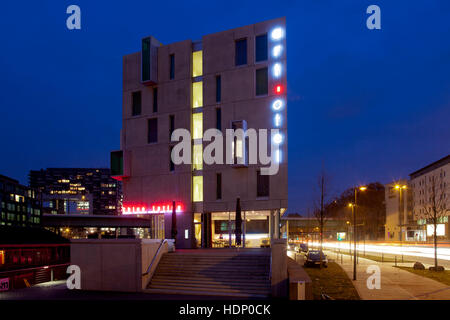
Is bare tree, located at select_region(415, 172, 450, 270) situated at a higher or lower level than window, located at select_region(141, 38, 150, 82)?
lower

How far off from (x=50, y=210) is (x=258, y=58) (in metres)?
173

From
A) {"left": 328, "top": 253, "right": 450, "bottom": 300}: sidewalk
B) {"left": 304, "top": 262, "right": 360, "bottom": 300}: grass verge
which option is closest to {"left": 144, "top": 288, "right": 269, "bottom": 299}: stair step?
{"left": 304, "top": 262, "right": 360, "bottom": 300}: grass verge

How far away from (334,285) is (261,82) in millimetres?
18195

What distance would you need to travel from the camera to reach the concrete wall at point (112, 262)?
67.3 ft

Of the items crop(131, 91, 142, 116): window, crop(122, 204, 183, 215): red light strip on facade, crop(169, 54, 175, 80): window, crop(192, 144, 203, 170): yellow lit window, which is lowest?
crop(122, 204, 183, 215): red light strip on facade

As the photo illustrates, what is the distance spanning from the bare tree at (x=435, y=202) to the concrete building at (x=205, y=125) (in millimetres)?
12276

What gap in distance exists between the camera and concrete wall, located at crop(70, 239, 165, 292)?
20.5m

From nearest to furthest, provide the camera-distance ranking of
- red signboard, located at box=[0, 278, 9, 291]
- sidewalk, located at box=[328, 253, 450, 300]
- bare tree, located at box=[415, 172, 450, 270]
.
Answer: sidewalk, located at box=[328, 253, 450, 300], red signboard, located at box=[0, 278, 9, 291], bare tree, located at box=[415, 172, 450, 270]

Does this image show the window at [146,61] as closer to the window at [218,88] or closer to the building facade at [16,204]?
the window at [218,88]

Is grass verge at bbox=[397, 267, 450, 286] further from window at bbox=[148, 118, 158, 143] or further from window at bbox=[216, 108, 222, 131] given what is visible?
window at bbox=[148, 118, 158, 143]

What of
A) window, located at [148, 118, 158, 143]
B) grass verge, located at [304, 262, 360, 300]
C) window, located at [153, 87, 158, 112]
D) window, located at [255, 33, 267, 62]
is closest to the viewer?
grass verge, located at [304, 262, 360, 300]

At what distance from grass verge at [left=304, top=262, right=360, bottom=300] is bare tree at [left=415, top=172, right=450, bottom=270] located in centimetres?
839

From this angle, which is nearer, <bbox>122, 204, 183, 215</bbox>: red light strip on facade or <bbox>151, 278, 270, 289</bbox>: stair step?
<bbox>151, 278, 270, 289</bbox>: stair step

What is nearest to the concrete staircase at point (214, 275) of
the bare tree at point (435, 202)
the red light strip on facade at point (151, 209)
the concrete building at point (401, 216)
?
the red light strip on facade at point (151, 209)
